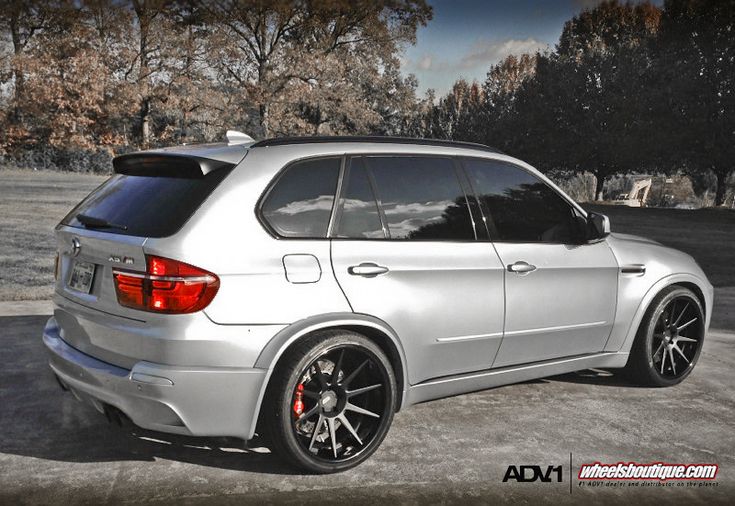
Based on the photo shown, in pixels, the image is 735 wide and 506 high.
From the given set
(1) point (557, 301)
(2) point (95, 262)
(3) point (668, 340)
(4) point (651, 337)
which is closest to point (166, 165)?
(2) point (95, 262)

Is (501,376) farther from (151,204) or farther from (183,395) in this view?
(151,204)

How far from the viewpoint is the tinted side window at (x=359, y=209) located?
390cm

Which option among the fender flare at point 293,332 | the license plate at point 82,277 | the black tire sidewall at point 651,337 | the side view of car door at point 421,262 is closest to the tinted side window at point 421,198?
the side view of car door at point 421,262

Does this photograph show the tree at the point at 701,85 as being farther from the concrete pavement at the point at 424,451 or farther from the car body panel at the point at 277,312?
the car body panel at the point at 277,312

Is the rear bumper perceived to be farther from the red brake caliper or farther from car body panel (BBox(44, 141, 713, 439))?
the red brake caliper

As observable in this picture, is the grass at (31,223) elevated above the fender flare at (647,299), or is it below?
below

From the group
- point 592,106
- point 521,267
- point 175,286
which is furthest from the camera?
point 592,106

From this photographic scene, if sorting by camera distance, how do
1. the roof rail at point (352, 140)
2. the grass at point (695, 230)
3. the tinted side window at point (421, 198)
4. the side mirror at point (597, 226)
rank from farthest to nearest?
the grass at point (695, 230) → the side mirror at point (597, 226) → the tinted side window at point (421, 198) → the roof rail at point (352, 140)

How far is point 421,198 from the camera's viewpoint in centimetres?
423

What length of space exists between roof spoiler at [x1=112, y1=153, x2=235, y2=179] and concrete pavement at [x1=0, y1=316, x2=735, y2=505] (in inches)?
51.5

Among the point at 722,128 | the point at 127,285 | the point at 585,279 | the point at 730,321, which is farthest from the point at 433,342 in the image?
the point at 722,128

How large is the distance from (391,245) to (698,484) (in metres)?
1.99

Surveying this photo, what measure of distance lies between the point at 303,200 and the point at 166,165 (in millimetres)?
754

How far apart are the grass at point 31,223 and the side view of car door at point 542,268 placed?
625cm
